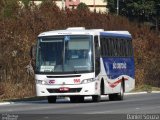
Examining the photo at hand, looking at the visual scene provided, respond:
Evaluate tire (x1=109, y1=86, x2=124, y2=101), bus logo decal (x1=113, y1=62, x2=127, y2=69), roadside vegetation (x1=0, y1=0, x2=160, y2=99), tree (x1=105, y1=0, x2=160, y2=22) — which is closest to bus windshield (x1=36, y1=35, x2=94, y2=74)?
bus logo decal (x1=113, y1=62, x2=127, y2=69)

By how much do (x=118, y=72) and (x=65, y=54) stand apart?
4.66m

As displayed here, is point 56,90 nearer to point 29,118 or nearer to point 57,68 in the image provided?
point 57,68

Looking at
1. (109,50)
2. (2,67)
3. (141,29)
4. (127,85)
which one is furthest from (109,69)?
(141,29)

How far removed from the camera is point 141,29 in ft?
189

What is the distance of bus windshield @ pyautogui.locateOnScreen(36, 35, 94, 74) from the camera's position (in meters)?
30.8

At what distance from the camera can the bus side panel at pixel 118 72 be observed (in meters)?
33.2

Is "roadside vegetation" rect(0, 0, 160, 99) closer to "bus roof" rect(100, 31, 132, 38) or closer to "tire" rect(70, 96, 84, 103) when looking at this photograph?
"tire" rect(70, 96, 84, 103)

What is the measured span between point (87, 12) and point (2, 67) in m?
15.4

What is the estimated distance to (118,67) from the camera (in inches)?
1375

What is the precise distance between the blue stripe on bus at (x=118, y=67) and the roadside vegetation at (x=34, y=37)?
5.44m

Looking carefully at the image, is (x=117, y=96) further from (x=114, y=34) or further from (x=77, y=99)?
(x=114, y=34)

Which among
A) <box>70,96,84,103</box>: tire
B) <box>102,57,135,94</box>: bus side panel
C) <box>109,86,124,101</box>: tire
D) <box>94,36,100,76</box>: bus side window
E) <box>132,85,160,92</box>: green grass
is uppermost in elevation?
<box>94,36,100,76</box>: bus side window

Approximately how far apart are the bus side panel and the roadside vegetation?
17.7ft

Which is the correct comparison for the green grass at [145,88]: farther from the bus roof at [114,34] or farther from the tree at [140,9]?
the tree at [140,9]
